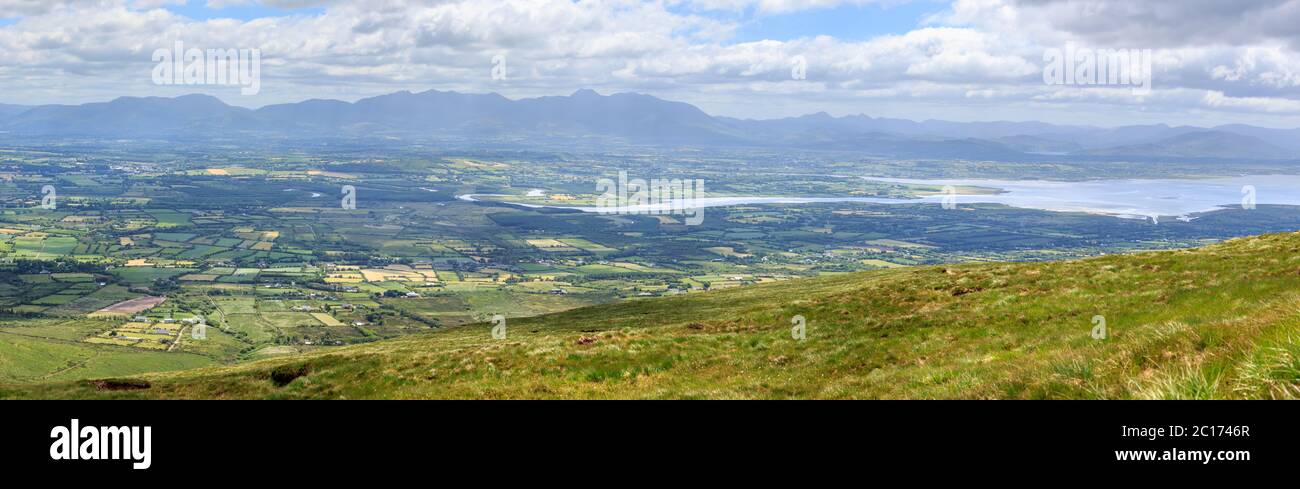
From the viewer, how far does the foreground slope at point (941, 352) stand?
43.9 ft

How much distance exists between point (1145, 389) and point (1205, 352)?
11.2ft

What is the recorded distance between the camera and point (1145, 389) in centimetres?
1106

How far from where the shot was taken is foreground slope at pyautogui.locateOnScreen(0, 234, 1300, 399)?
1338 centimetres

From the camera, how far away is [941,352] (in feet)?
84.6

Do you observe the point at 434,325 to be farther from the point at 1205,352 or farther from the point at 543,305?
the point at 1205,352
